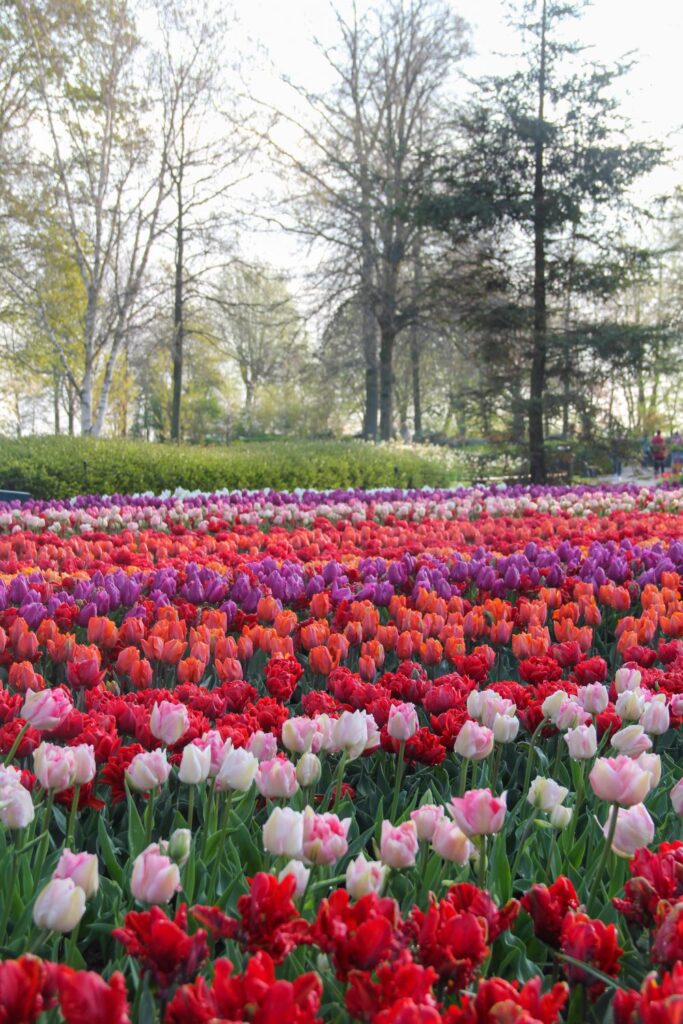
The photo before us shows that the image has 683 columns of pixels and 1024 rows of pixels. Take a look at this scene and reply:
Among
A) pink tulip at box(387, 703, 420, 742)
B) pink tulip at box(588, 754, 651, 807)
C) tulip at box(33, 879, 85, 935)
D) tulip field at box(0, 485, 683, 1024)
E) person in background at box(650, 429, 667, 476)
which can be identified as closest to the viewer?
tulip field at box(0, 485, 683, 1024)

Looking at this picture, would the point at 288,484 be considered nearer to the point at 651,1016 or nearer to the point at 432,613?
the point at 432,613

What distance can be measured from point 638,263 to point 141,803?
17.8 meters

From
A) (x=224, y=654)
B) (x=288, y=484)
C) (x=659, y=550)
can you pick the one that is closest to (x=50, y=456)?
(x=288, y=484)

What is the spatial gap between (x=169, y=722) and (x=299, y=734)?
0.90 feet

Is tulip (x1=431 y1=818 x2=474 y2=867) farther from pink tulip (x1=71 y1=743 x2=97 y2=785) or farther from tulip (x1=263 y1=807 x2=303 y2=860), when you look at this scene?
pink tulip (x1=71 y1=743 x2=97 y2=785)

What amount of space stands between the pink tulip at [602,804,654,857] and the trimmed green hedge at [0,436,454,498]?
10746 mm

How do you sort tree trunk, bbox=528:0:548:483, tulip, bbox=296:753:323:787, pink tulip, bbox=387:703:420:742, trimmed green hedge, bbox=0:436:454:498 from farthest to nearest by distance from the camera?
tree trunk, bbox=528:0:548:483, trimmed green hedge, bbox=0:436:454:498, pink tulip, bbox=387:703:420:742, tulip, bbox=296:753:323:787

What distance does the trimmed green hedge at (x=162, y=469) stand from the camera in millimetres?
11547

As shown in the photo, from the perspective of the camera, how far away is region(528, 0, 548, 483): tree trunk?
57.1 ft

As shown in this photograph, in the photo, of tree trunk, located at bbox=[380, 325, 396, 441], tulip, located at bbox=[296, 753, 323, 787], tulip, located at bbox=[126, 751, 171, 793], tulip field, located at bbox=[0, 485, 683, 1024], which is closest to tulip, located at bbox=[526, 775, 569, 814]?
tulip field, located at bbox=[0, 485, 683, 1024]

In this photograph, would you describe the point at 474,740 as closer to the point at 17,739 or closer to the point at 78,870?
the point at 78,870

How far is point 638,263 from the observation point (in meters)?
17.7

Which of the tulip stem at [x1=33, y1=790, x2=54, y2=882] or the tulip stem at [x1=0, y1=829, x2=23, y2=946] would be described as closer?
the tulip stem at [x1=0, y1=829, x2=23, y2=946]

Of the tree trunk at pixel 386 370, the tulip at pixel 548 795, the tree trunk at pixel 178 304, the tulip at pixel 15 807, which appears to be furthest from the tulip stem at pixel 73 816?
the tree trunk at pixel 178 304
